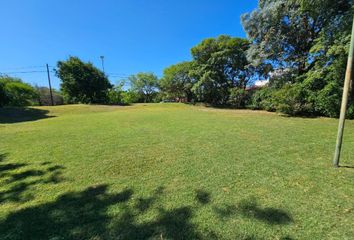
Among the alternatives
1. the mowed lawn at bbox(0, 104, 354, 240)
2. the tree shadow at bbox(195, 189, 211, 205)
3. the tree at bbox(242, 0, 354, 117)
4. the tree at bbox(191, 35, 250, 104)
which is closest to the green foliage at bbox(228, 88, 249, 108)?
the tree at bbox(191, 35, 250, 104)

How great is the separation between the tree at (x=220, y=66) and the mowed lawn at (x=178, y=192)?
683 inches

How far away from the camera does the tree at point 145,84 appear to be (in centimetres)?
4262

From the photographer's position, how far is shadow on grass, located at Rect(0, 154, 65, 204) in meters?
2.95

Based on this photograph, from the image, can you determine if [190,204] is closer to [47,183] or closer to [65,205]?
[65,205]

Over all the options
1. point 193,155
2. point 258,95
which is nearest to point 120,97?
point 258,95

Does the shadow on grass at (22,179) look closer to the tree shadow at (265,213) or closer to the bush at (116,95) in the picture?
the tree shadow at (265,213)

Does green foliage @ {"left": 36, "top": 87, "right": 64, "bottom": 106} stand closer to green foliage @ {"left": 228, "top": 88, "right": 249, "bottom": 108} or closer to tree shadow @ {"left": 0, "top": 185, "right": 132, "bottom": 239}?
green foliage @ {"left": 228, "top": 88, "right": 249, "bottom": 108}

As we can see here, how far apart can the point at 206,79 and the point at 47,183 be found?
20.0 metres

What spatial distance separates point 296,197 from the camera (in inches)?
106

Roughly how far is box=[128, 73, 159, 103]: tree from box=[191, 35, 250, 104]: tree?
20.3m

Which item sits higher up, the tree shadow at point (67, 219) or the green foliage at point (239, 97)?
the green foliage at point (239, 97)

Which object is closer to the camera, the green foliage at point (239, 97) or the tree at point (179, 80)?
the green foliage at point (239, 97)

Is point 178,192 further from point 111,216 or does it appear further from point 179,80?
point 179,80

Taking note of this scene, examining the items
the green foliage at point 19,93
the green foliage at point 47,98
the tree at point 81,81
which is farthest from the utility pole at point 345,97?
the green foliage at point 47,98
